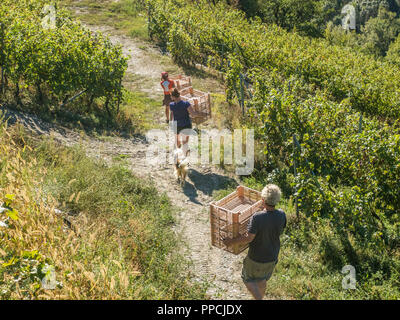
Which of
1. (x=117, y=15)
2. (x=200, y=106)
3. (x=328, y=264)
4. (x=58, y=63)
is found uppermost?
(x=58, y=63)

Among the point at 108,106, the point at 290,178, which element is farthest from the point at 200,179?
the point at 108,106

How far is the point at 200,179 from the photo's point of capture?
852 cm

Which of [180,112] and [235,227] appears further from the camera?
[180,112]

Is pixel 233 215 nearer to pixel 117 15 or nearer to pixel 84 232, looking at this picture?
pixel 84 232

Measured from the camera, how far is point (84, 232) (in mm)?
4938

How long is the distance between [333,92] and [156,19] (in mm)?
9628

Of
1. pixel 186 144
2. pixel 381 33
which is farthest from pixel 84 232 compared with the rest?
pixel 381 33

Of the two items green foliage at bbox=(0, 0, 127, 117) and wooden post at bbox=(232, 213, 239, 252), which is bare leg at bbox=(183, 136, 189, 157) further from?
wooden post at bbox=(232, 213, 239, 252)

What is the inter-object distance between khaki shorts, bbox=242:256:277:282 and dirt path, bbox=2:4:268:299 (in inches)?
28.7

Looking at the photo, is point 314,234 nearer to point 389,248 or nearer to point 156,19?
point 389,248

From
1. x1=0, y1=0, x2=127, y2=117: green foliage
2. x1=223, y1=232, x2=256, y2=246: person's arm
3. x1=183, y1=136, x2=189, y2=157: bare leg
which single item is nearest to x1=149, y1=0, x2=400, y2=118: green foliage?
x1=0, y1=0, x2=127, y2=117: green foliage

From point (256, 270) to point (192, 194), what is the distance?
3449 millimetres
